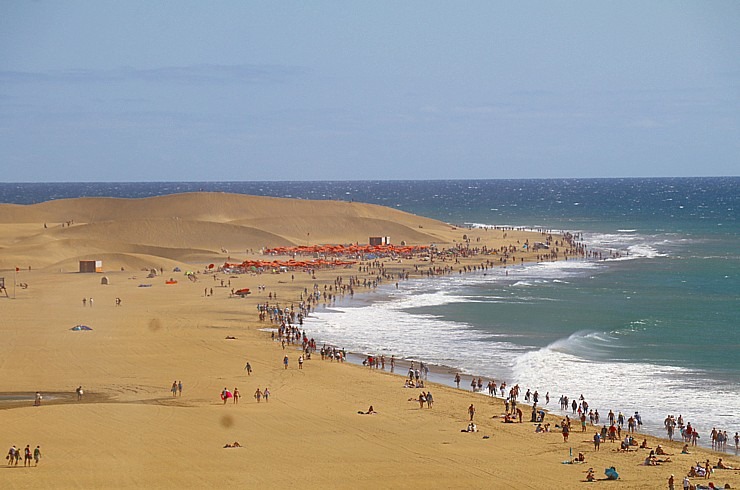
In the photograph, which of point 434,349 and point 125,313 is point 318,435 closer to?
point 434,349

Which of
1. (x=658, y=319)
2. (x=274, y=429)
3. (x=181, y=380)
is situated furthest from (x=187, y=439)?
(x=658, y=319)

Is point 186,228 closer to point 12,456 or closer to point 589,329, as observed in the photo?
point 589,329

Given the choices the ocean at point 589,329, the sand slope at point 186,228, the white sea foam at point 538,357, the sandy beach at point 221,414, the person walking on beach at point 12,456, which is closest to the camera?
the sandy beach at point 221,414

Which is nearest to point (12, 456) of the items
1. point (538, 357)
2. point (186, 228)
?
point (538, 357)

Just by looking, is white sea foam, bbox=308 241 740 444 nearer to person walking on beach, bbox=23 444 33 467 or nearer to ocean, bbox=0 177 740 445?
ocean, bbox=0 177 740 445

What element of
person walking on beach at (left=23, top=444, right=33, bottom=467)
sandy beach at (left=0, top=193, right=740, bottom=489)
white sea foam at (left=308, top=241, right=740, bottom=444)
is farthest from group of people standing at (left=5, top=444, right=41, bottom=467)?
white sea foam at (left=308, top=241, right=740, bottom=444)

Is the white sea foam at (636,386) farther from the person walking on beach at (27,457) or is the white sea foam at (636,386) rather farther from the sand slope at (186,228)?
the sand slope at (186,228)

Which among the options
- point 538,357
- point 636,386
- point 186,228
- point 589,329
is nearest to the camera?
point 636,386

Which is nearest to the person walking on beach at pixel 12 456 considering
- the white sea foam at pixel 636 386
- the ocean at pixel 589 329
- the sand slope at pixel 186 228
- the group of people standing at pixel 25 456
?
the group of people standing at pixel 25 456
